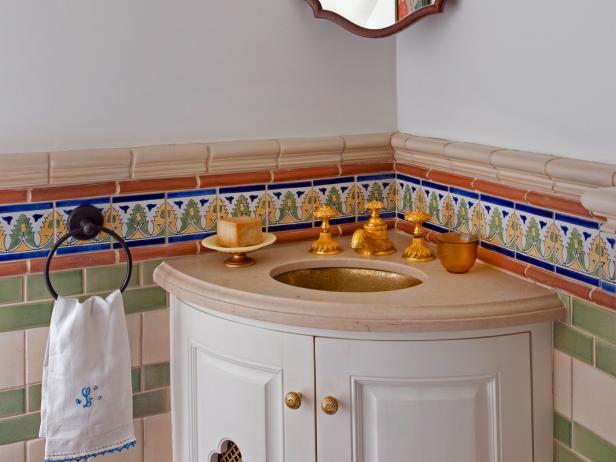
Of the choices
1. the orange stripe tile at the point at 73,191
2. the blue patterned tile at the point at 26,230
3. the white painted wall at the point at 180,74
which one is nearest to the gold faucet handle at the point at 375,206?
the white painted wall at the point at 180,74

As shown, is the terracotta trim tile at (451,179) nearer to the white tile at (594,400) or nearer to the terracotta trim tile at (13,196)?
the white tile at (594,400)

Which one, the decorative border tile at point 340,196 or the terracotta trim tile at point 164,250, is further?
the decorative border tile at point 340,196

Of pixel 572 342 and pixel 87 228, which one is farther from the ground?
pixel 87 228

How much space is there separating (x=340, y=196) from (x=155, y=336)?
55 cm

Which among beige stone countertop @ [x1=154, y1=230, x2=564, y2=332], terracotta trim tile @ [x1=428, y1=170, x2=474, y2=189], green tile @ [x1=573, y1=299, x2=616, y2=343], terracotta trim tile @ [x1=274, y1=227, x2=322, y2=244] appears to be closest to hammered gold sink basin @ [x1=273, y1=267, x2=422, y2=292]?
beige stone countertop @ [x1=154, y1=230, x2=564, y2=332]

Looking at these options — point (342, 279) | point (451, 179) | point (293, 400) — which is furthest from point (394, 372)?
point (451, 179)

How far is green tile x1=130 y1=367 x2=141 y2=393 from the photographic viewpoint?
6.22 ft

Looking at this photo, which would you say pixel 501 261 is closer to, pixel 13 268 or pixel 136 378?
pixel 136 378

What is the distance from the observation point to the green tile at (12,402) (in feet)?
5.83

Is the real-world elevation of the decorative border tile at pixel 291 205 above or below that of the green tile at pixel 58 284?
above

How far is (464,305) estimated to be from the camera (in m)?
1.51

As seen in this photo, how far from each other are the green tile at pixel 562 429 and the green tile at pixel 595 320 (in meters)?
0.18

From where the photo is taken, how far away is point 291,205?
2.03 meters

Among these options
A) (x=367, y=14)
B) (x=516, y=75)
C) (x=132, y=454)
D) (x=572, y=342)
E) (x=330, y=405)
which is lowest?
(x=132, y=454)
